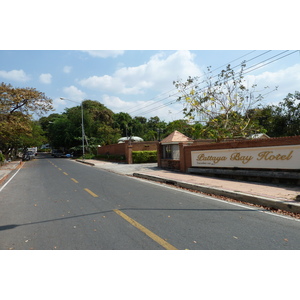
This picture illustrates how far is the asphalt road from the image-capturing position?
4.58 m

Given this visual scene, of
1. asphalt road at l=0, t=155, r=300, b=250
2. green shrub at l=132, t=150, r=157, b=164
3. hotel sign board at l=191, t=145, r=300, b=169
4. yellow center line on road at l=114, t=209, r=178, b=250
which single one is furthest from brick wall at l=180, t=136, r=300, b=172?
green shrub at l=132, t=150, r=157, b=164

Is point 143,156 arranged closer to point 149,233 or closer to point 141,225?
point 141,225

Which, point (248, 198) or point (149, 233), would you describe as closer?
point (149, 233)

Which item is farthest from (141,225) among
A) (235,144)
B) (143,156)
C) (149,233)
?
(143,156)

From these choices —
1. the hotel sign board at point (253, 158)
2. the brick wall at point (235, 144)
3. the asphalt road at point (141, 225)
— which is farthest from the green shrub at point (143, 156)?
the asphalt road at point (141, 225)

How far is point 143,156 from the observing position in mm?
27156

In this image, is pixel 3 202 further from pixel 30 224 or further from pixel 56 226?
pixel 56 226

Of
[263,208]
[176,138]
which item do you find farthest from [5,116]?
[263,208]

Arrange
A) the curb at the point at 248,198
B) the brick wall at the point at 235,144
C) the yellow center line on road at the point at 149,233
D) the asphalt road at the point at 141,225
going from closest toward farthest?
the yellow center line on road at the point at 149,233, the asphalt road at the point at 141,225, the curb at the point at 248,198, the brick wall at the point at 235,144

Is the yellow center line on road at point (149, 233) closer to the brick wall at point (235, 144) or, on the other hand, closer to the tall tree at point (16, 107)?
the brick wall at point (235, 144)

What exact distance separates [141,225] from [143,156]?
21588 mm

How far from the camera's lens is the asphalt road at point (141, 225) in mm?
4582

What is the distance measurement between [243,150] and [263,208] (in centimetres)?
546

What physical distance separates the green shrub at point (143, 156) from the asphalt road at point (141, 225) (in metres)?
18.3
